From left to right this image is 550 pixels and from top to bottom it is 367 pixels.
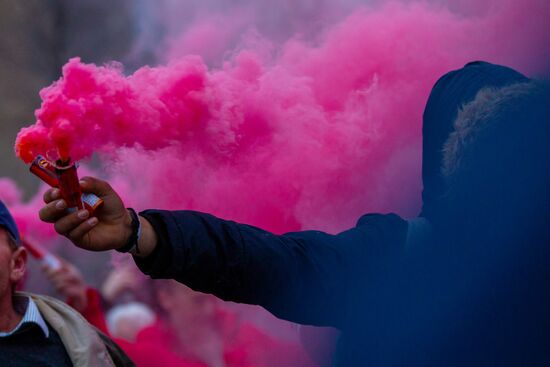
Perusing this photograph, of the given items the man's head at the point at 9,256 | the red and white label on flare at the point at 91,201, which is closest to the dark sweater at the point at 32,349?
the man's head at the point at 9,256

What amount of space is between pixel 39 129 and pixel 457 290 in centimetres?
84

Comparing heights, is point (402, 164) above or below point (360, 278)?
above

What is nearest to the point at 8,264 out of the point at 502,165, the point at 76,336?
the point at 76,336

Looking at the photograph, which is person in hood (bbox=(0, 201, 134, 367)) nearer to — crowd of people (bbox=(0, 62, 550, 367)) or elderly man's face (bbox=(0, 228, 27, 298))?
elderly man's face (bbox=(0, 228, 27, 298))

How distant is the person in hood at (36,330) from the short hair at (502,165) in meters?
0.94

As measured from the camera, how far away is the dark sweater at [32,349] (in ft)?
5.65

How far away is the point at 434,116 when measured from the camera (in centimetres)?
159

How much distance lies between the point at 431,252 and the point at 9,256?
106 centimetres

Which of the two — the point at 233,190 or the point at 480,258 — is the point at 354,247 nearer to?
the point at 480,258

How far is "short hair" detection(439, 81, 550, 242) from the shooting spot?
133 cm

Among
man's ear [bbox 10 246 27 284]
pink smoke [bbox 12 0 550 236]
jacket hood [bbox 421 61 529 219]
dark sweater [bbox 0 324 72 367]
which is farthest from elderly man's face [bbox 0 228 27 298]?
jacket hood [bbox 421 61 529 219]

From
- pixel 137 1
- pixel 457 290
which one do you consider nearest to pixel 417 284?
pixel 457 290

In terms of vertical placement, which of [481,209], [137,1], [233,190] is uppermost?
[137,1]

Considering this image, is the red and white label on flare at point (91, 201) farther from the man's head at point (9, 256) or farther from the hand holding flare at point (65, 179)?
the man's head at point (9, 256)
